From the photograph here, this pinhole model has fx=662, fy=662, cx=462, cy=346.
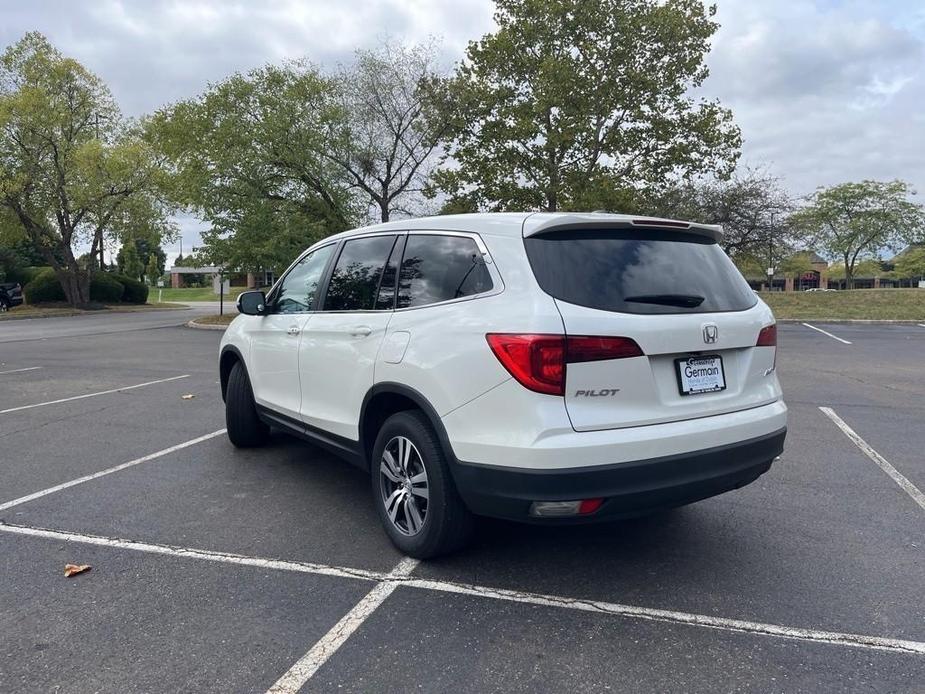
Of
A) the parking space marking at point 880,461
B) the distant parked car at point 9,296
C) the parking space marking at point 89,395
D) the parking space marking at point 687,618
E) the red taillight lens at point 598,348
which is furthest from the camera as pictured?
the distant parked car at point 9,296

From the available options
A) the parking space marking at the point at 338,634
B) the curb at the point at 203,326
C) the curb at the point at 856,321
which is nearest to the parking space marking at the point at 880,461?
the parking space marking at the point at 338,634

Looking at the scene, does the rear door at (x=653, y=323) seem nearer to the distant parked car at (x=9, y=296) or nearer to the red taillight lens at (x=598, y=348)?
Answer: the red taillight lens at (x=598, y=348)

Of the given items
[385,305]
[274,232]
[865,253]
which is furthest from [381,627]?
[865,253]

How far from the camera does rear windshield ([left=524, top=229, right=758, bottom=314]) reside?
298cm

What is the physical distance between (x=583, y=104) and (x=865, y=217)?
127 ft

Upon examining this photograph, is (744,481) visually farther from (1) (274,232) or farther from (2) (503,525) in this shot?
(1) (274,232)

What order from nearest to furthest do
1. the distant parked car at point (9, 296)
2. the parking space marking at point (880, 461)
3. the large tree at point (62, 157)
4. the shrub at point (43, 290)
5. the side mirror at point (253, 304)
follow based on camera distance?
the parking space marking at point (880, 461) → the side mirror at point (253, 304) → the large tree at point (62, 157) → the distant parked car at point (9, 296) → the shrub at point (43, 290)

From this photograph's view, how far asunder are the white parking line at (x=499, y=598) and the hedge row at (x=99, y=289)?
38735 mm

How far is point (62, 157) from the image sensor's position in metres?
31.7

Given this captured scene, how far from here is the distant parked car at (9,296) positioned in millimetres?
34344

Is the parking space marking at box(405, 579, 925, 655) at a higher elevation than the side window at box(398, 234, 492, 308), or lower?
lower

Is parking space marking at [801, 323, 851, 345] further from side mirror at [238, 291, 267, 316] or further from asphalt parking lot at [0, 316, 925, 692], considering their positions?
side mirror at [238, 291, 267, 316]

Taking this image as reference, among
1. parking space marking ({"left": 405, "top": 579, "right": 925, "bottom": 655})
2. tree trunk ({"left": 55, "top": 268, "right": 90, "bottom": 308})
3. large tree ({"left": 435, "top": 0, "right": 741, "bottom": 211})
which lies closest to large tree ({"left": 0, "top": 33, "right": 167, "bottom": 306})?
tree trunk ({"left": 55, "top": 268, "right": 90, "bottom": 308})

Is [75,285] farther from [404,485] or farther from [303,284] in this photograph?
[404,485]
